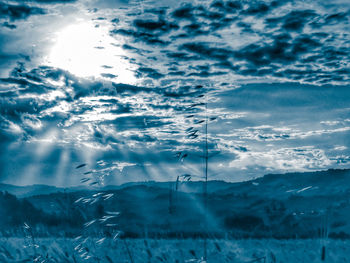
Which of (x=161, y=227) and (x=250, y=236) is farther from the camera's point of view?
(x=161, y=227)

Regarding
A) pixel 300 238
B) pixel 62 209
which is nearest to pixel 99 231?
pixel 62 209

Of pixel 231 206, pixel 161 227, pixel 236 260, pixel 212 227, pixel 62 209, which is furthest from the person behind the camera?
pixel 231 206

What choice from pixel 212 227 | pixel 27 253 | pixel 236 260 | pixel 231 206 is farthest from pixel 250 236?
pixel 231 206

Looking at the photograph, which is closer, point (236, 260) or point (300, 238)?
point (236, 260)

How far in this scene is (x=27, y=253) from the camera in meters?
9.43

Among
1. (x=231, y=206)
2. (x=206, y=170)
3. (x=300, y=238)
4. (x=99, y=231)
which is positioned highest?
(x=206, y=170)

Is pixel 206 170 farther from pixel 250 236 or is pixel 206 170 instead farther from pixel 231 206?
pixel 231 206

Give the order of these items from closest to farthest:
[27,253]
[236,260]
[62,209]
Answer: [236,260]
[27,253]
[62,209]

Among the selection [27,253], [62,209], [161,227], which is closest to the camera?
[27,253]

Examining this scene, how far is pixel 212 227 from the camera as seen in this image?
435 inches

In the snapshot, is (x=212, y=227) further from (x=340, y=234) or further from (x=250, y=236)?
(x=340, y=234)

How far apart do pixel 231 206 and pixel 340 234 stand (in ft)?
83.7

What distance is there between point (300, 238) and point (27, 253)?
8.88 meters

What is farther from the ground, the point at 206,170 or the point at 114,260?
the point at 206,170
